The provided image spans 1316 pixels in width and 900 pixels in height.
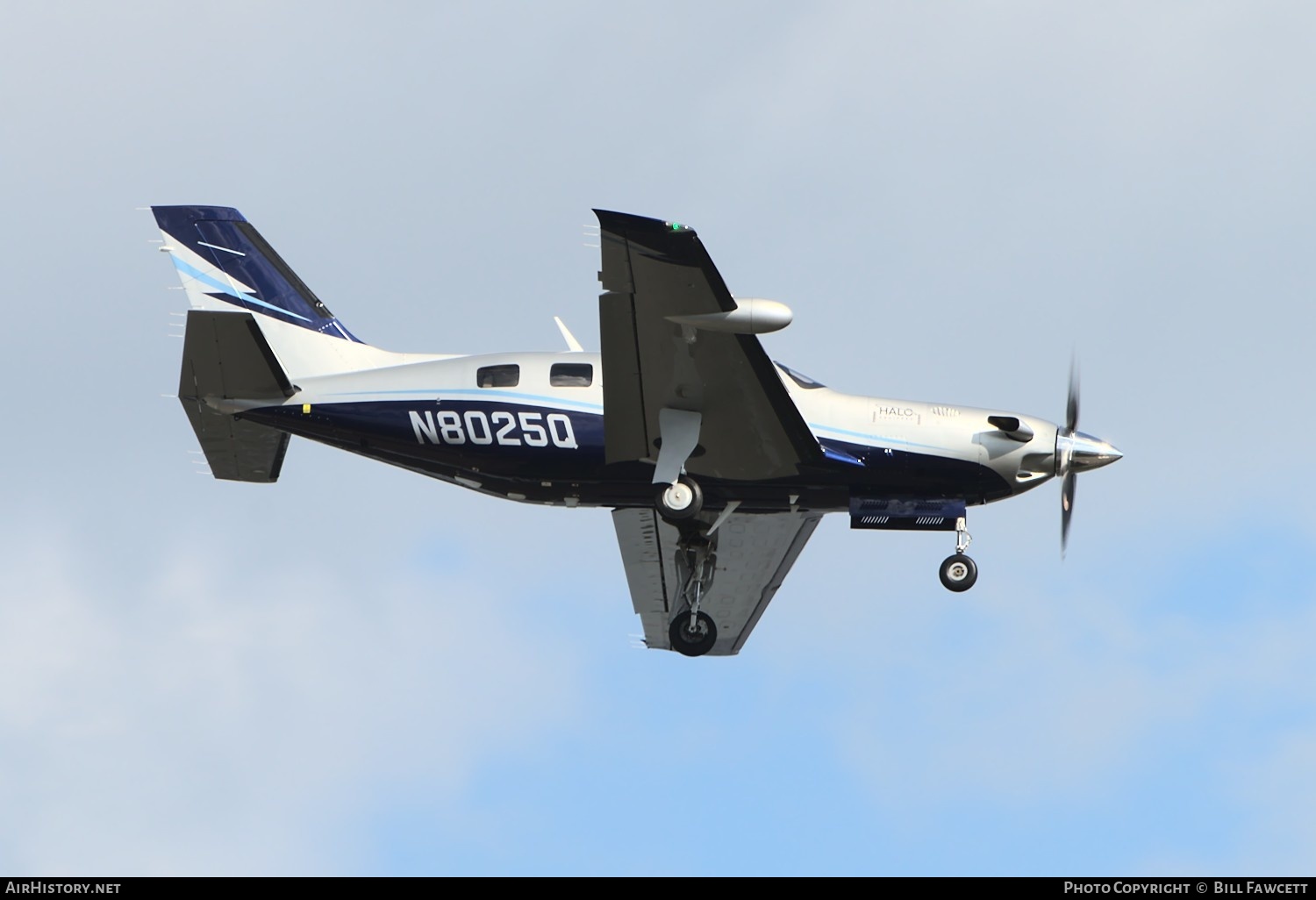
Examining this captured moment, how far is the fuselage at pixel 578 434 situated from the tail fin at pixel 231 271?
88.7 inches

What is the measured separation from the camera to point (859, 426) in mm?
27172

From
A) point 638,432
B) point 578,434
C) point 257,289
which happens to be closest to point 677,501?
point 638,432

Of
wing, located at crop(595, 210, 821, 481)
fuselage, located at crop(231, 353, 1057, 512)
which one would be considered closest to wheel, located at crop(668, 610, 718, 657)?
fuselage, located at crop(231, 353, 1057, 512)

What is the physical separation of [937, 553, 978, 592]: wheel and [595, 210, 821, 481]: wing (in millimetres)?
2896

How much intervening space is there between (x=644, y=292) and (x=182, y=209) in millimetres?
10273

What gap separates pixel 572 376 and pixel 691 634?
5.74 meters

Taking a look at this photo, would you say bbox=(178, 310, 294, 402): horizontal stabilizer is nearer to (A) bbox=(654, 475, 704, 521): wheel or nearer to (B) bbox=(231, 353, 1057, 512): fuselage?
(B) bbox=(231, 353, 1057, 512): fuselage

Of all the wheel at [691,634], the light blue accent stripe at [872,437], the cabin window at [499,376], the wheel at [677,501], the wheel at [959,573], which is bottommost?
the wheel at [691,634]

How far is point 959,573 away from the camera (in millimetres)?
27172

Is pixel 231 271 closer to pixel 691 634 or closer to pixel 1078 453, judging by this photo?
pixel 691 634

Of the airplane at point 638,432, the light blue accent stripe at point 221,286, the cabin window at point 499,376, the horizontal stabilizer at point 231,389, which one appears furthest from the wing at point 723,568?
the light blue accent stripe at point 221,286

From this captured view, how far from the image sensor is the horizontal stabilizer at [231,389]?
2664 cm

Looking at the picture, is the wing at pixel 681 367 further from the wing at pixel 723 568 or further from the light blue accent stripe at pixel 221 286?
the light blue accent stripe at pixel 221 286
